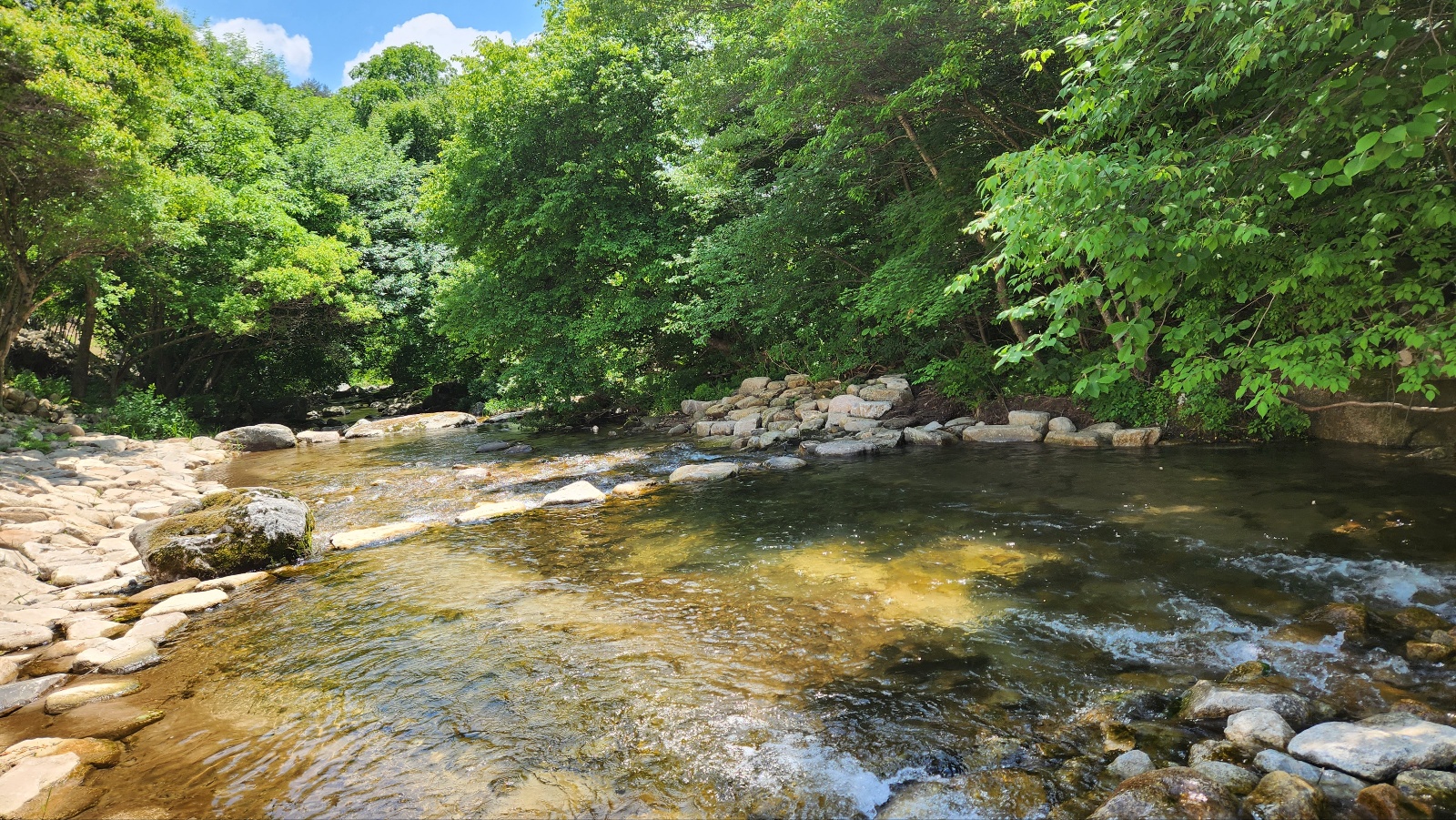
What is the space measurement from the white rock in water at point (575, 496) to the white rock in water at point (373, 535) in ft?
5.55

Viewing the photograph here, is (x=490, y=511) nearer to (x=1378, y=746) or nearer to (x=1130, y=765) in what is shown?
(x=1130, y=765)

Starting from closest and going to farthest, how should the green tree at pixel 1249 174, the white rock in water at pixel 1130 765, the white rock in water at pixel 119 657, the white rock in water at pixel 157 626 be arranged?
the white rock in water at pixel 1130 765, the green tree at pixel 1249 174, the white rock in water at pixel 119 657, the white rock in water at pixel 157 626

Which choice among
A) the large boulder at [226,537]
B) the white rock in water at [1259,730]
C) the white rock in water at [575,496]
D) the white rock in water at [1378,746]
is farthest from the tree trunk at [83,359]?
the white rock in water at [1378,746]

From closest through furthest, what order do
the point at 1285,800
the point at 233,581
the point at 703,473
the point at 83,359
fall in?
the point at 1285,800 < the point at 233,581 < the point at 703,473 < the point at 83,359

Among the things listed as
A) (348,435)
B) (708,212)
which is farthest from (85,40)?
(708,212)

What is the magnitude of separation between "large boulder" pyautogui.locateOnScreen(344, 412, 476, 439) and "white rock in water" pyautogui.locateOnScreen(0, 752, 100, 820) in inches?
742

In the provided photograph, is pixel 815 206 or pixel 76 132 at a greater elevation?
pixel 76 132

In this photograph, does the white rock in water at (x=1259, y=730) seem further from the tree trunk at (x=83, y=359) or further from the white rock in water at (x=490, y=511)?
the tree trunk at (x=83, y=359)

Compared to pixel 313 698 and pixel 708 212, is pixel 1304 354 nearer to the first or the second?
pixel 313 698

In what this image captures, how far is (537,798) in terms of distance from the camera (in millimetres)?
3123

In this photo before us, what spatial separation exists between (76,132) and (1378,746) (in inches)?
732

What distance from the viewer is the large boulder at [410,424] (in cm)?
2155

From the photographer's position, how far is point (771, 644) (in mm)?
4605

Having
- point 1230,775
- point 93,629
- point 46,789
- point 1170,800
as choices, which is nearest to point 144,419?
point 93,629
